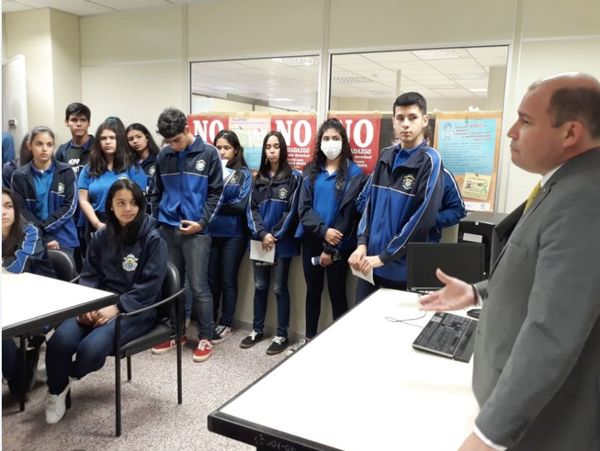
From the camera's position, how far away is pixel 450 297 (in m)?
1.37

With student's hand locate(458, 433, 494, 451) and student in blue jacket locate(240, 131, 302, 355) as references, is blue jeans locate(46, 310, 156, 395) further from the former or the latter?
student's hand locate(458, 433, 494, 451)

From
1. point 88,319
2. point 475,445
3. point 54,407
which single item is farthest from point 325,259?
point 475,445

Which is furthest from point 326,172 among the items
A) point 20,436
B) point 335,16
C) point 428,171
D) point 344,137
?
point 20,436

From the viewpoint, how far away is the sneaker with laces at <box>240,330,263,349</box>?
3.44m

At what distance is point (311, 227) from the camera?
3059 mm

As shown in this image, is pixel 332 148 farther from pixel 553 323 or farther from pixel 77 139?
pixel 553 323

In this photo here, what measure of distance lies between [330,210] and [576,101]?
2.24 meters

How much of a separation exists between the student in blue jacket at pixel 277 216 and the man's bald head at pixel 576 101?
94.8 inches

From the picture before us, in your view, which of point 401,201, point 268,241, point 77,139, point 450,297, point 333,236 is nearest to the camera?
point 450,297

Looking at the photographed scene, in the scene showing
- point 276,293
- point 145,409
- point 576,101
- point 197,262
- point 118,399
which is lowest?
point 145,409

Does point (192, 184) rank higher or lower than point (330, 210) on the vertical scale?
higher

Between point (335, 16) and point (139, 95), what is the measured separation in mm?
1863

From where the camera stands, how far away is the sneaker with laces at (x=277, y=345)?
11.0 feet

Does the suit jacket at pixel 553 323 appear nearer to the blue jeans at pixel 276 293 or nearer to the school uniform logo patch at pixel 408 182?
the school uniform logo patch at pixel 408 182
